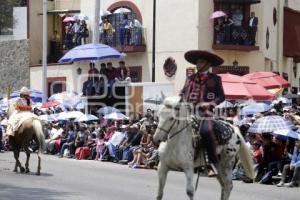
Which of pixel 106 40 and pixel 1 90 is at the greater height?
pixel 106 40

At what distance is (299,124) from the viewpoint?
22703 mm

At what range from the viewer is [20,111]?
20438 millimetres

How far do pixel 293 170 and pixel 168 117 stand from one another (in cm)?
847

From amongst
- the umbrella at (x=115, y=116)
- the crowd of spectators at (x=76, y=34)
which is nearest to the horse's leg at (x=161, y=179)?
the umbrella at (x=115, y=116)

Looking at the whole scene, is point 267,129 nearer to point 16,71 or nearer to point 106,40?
point 106,40

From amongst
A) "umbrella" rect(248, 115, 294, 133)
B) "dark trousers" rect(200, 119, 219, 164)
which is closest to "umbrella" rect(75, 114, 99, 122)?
"umbrella" rect(248, 115, 294, 133)

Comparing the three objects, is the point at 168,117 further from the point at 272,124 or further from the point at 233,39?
the point at 233,39

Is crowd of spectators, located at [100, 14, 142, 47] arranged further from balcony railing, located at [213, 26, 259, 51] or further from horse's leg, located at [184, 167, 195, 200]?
horse's leg, located at [184, 167, 195, 200]

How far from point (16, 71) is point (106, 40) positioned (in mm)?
8533

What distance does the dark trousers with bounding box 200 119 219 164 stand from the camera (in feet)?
42.6

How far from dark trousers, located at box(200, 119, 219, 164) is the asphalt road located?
2.71 meters

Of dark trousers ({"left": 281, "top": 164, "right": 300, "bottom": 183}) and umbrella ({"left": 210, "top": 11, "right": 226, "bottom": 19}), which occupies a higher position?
umbrella ({"left": 210, "top": 11, "right": 226, "bottom": 19})

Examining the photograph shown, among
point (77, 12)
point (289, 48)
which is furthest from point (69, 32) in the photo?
point (289, 48)

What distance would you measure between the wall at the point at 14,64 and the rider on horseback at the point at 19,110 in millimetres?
25683
